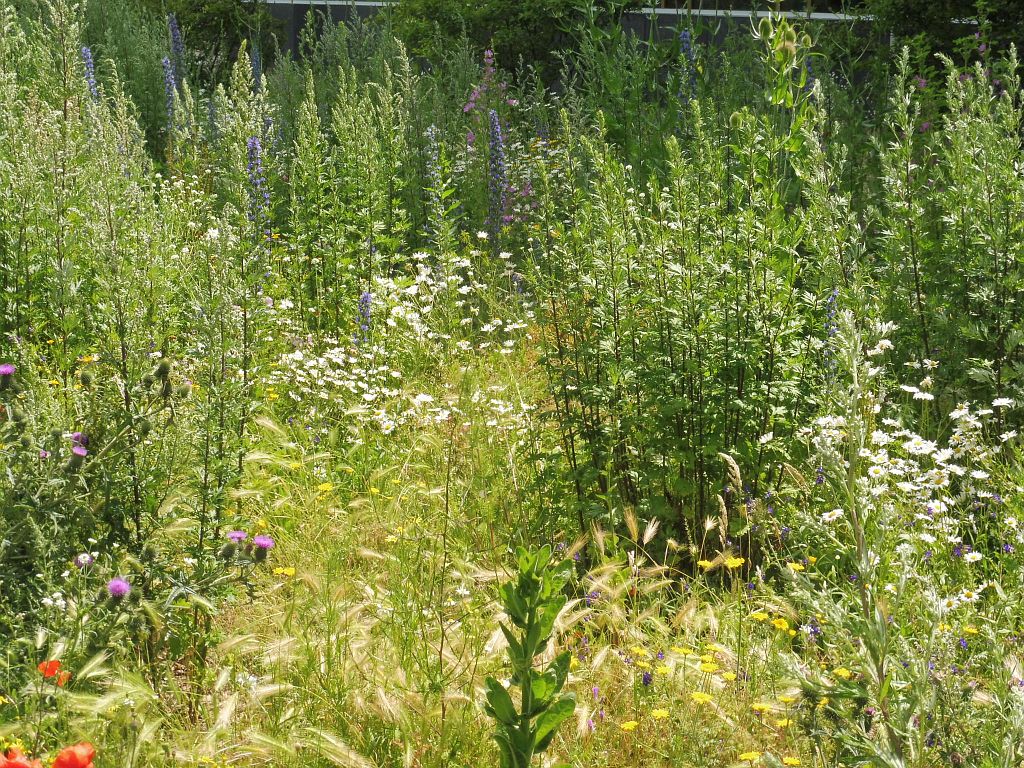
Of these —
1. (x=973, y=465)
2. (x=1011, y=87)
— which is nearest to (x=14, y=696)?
(x=973, y=465)

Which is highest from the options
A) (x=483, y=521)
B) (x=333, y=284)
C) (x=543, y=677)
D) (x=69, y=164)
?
(x=69, y=164)

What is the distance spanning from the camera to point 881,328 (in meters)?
2.17

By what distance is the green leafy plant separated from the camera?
196cm

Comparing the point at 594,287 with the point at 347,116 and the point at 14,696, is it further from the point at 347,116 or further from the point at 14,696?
the point at 347,116

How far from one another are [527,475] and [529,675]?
260cm

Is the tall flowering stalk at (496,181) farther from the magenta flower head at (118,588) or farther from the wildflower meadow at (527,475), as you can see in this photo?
the magenta flower head at (118,588)

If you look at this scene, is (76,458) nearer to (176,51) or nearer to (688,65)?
(688,65)

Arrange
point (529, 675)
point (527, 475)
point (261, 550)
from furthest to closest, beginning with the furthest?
1. point (527, 475)
2. point (261, 550)
3. point (529, 675)

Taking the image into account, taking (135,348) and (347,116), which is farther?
(347,116)

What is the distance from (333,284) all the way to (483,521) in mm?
2413

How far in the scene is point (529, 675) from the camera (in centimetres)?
201

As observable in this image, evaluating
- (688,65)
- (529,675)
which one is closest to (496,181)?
(688,65)

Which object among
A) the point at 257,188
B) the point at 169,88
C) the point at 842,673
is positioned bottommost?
the point at 842,673

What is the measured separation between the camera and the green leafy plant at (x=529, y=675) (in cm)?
196
